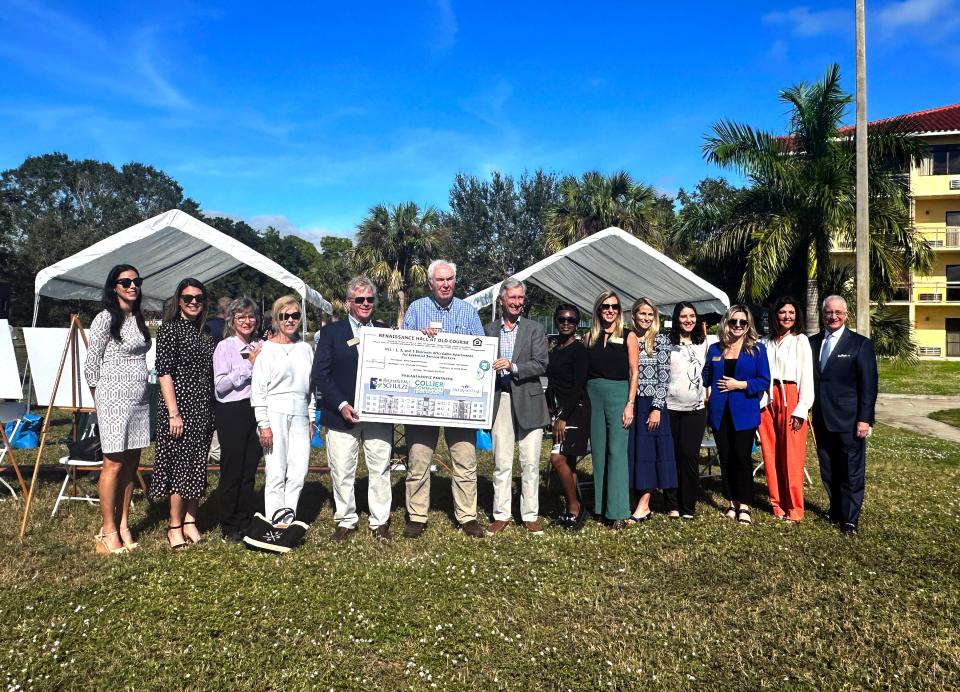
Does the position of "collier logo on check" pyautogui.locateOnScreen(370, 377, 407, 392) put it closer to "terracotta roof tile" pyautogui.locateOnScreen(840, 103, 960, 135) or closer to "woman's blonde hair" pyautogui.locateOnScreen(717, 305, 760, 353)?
"woman's blonde hair" pyautogui.locateOnScreen(717, 305, 760, 353)

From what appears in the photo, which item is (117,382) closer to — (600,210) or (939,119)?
(600,210)

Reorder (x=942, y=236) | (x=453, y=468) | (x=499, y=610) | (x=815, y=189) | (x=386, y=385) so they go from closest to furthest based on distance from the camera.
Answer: (x=499, y=610) → (x=386, y=385) → (x=453, y=468) → (x=815, y=189) → (x=942, y=236)

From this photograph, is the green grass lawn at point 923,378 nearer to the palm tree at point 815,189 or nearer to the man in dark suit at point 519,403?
the palm tree at point 815,189

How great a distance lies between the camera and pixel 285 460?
497 cm

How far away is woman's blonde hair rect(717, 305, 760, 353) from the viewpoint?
5523 mm

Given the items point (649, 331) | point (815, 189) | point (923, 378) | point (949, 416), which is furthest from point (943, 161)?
point (649, 331)

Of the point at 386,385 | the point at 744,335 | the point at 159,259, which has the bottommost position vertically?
the point at 386,385

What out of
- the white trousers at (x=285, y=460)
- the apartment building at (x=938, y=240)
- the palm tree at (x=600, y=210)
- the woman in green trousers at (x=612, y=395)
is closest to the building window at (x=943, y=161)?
the apartment building at (x=938, y=240)

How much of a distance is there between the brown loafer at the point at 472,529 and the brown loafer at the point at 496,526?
77 millimetres

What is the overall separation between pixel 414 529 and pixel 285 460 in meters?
1.21

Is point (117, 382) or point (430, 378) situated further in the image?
point (430, 378)

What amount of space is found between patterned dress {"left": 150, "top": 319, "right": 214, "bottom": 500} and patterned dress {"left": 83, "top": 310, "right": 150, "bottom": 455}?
6.6 inches

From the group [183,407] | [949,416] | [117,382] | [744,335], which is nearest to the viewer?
[117,382]

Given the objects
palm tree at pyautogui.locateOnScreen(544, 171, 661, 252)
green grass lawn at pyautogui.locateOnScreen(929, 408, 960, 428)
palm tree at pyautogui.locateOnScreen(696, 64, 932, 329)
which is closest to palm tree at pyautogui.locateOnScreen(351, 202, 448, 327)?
palm tree at pyautogui.locateOnScreen(544, 171, 661, 252)
